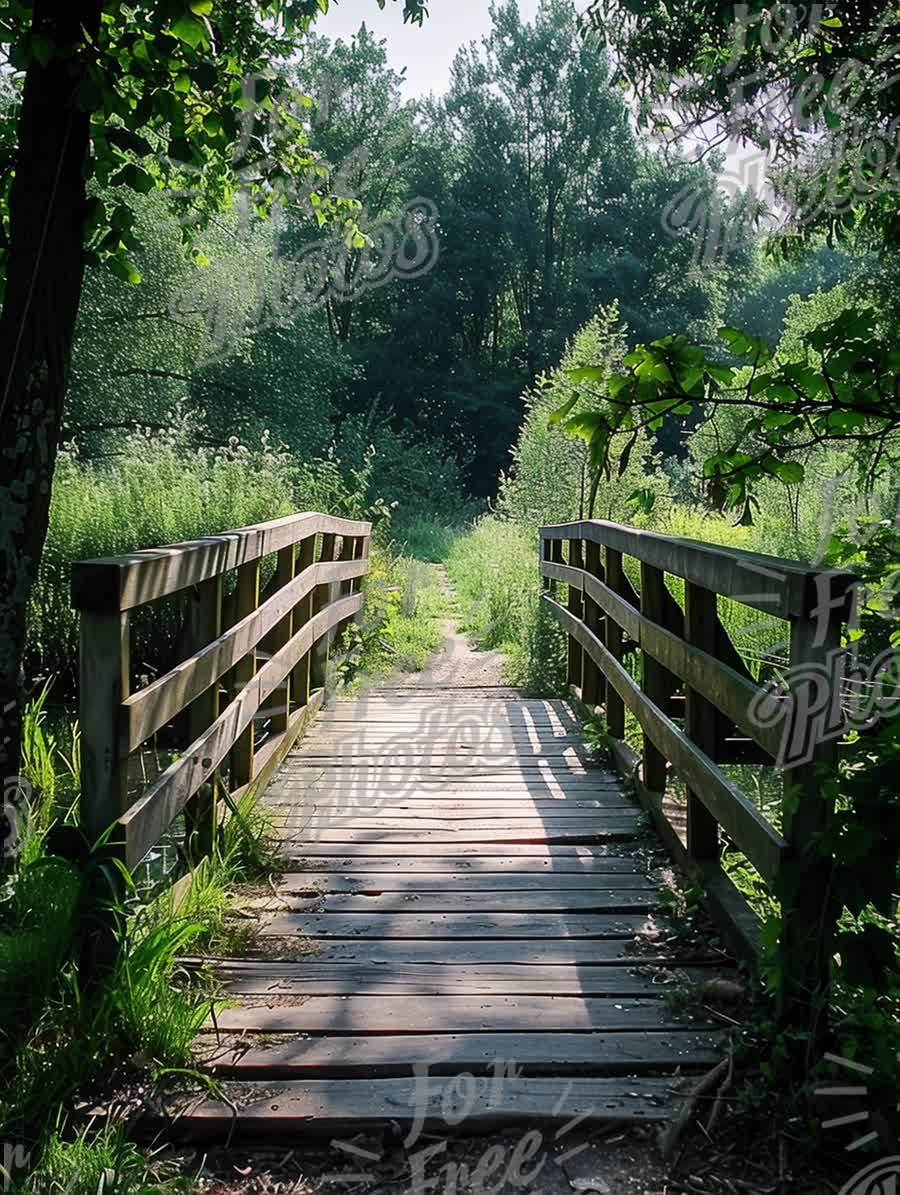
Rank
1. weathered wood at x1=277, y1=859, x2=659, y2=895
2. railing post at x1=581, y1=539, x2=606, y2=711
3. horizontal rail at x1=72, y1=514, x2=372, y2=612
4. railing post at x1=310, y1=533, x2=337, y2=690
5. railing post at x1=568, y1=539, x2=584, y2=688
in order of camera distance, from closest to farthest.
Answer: horizontal rail at x1=72, y1=514, x2=372, y2=612
weathered wood at x1=277, y1=859, x2=659, y2=895
railing post at x1=581, y1=539, x2=606, y2=711
railing post at x1=310, y1=533, x2=337, y2=690
railing post at x1=568, y1=539, x2=584, y2=688

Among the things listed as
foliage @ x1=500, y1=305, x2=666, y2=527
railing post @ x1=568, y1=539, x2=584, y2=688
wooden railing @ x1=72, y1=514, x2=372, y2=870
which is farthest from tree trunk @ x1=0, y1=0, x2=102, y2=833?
foliage @ x1=500, y1=305, x2=666, y2=527

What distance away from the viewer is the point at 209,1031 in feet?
7.82

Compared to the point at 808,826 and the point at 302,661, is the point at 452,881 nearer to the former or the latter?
the point at 808,826

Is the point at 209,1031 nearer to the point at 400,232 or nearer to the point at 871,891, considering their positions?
the point at 871,891

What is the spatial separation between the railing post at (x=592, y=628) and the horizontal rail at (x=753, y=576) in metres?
2.00

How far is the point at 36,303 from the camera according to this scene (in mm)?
2992

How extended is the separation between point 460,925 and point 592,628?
332cm

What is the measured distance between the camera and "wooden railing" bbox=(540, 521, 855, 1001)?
81.1 inches

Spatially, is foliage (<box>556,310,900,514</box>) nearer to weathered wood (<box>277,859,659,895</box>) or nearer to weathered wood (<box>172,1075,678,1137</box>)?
weathered wood (<box>172,1075,678,1137</box>)

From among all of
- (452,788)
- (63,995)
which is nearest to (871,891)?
(63,995)

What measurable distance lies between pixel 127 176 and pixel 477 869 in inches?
107

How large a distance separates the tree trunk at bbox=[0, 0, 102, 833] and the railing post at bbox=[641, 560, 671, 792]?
2.15m

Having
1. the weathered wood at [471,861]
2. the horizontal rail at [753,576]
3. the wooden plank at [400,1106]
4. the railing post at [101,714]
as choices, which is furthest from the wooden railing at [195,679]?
the horizontal rail at [753,576]

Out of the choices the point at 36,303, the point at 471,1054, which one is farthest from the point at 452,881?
the point at 36,303
